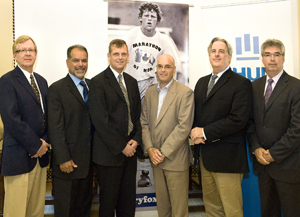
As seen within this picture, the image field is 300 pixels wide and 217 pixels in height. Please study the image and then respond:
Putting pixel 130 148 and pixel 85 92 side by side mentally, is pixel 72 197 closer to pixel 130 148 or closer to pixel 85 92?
pixel 130 148

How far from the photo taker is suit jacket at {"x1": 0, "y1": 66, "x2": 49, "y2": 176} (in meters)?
2.06

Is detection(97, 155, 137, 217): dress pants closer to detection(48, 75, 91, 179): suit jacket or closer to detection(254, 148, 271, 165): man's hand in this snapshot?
A: detection(48, 75, 91, 179): suit jacket

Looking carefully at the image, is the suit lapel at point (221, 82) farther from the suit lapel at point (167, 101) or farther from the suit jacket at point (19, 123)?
the suit jacket at point (19, 123)

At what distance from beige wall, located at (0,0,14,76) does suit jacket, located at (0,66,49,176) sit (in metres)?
1.32

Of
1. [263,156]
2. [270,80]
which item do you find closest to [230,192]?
[263,156]

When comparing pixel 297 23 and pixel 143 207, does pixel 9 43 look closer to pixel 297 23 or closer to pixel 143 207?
pixel 143 207

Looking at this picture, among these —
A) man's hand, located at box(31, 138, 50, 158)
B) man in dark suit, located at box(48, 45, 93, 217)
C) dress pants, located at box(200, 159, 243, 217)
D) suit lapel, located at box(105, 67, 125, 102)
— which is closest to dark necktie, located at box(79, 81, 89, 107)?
man in dark suit, located at box(48, 45, 93, 217)

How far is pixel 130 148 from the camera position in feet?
7.57

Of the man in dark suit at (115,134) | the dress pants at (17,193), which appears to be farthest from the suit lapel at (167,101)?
the dress pants at (17,193)

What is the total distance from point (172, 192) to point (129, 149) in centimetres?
66

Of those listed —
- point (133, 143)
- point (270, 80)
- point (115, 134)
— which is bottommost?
point (133, 143)

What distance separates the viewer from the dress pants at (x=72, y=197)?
7.28ft

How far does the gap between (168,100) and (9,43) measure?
257 centimetres

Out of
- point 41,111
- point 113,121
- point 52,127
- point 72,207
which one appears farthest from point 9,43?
point 72,207
